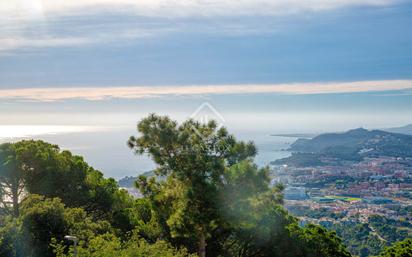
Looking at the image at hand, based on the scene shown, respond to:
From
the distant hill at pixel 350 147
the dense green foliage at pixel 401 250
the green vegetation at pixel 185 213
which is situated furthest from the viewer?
the distant hill at pixel 350 147

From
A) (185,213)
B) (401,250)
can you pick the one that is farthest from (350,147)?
(185,213)

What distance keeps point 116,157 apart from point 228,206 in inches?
3237

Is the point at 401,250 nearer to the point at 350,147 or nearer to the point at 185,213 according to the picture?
the point at 185,213

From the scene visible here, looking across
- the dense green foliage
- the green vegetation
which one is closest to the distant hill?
the dense green foliage

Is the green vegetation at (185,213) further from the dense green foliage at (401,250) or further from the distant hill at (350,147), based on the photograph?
the distant hill at (350,147)

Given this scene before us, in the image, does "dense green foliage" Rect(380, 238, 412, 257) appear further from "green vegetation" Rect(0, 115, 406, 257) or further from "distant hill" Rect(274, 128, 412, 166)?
"distant hill" Rect(274, 128, 412, 166)

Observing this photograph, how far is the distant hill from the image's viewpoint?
127188 millimetres

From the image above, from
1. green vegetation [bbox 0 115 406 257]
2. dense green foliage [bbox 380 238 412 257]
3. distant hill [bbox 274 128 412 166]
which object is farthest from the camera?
distant hill [bbox 274 128 412 166]

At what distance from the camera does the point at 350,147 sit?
14225 cm

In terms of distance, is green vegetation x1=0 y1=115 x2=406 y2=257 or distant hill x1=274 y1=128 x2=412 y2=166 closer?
green vegetation x1=0 y1=115 x2=406 y2=257

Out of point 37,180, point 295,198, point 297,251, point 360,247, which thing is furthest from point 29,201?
point 295,198

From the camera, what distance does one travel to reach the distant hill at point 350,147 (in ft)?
417

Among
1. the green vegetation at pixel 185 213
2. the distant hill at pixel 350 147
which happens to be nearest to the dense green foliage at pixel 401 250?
the green vegetation at pixel 185 213

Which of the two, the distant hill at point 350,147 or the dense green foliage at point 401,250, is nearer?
the dense green foliage at point 401,250
